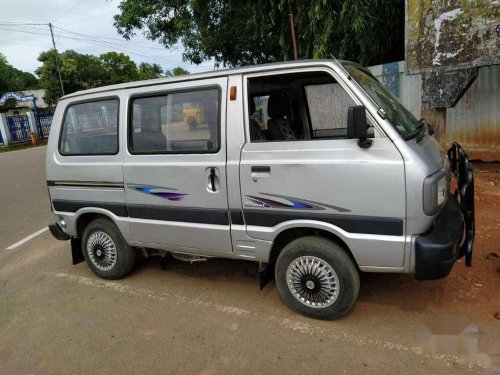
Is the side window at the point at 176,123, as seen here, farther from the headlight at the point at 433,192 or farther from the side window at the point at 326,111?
the headlight at the point at 433,192

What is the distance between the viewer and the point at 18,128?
2900 centimetres

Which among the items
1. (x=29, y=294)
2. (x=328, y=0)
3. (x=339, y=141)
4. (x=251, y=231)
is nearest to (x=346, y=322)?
(x=251, y=231)

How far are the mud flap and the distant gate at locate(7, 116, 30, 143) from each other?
90.5 ft

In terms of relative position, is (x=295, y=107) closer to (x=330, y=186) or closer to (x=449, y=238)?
(x=330, y=186)

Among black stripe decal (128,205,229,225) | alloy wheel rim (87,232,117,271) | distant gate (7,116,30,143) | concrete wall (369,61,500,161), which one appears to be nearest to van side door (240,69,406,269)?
black stripe decal (128,205,229,225)

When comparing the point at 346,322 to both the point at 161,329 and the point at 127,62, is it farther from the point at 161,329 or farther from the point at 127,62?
the point at 127,62

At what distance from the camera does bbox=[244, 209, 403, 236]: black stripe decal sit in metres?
2.98

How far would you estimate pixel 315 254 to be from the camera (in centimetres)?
333

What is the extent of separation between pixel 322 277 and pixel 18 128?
1220 inches

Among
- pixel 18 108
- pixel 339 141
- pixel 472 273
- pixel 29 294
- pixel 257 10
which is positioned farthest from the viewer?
pixel 18 108

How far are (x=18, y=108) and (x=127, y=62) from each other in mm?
28045

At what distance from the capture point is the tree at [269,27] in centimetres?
923

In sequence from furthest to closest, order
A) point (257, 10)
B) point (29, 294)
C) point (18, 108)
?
point (18, 108) → point (257, 10) → point (29, 294)

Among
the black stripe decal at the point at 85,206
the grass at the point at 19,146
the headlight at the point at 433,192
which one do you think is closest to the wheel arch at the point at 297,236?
the headlight at the point at 433,192
